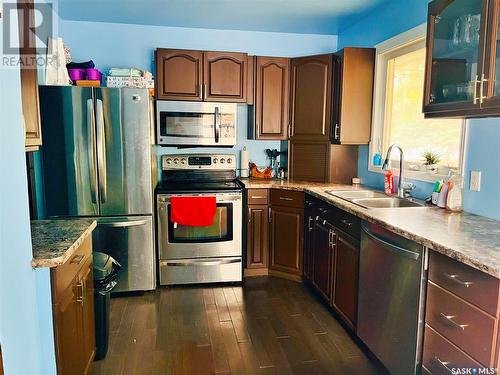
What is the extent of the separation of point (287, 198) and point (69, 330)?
219cm

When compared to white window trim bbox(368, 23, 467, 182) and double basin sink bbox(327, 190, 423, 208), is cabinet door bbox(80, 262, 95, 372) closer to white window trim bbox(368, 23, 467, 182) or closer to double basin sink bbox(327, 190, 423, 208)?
double basin sink bbox(327, 190, 423, 208)

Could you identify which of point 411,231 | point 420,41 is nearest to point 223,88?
point 420,41

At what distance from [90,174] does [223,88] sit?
148cm

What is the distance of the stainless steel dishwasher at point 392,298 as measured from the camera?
183 cm

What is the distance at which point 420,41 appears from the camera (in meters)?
2.78

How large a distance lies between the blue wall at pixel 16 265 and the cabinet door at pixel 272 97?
8.60ft

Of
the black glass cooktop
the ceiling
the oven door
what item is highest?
the ceiling

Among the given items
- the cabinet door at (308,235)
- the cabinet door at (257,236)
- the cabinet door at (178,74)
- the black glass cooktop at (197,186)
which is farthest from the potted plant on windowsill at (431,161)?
the cabinet door at (178,74)

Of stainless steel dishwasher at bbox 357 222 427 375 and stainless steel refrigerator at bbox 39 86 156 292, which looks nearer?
stainless steel dishwasher at bbox 357 222 427 375

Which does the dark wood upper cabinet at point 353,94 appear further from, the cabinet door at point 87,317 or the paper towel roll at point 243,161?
the cabinet door at point 87,317

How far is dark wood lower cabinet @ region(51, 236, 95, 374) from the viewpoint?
1.61m

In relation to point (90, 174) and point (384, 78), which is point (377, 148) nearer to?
point (384, 78)

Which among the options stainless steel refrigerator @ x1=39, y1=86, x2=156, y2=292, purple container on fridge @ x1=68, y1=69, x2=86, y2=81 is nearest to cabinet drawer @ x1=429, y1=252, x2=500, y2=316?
stainless steel refrigerator @ x1=39, y1=86, x2=156, y2=292

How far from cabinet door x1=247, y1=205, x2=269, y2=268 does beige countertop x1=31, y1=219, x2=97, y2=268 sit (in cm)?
178
